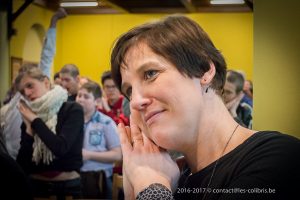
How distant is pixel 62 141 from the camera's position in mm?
1268

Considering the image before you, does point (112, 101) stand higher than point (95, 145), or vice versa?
point (112, 101)

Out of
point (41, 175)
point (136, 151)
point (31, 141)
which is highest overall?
point (136, 151)

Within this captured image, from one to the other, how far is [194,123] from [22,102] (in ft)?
2.57

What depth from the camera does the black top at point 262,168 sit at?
650 millimetres

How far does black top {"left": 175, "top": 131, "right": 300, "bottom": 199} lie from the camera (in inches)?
25.6

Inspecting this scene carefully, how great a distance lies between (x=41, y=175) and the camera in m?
1.32

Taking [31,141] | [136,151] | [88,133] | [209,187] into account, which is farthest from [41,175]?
[209,187]

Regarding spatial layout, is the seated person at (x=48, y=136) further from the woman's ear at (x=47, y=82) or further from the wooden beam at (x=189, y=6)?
the wooden beam at (x=189, y=6)

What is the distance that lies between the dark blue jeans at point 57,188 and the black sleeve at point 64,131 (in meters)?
0.10

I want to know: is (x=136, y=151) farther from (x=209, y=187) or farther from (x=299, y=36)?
(x=299, y=36)

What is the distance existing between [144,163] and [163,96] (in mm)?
141

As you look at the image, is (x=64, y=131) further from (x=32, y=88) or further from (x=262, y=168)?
(x=262, y=168)

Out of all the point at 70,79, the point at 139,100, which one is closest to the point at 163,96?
the point at 139,100

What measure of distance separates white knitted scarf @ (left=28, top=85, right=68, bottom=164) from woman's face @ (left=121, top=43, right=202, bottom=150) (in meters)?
0.55
